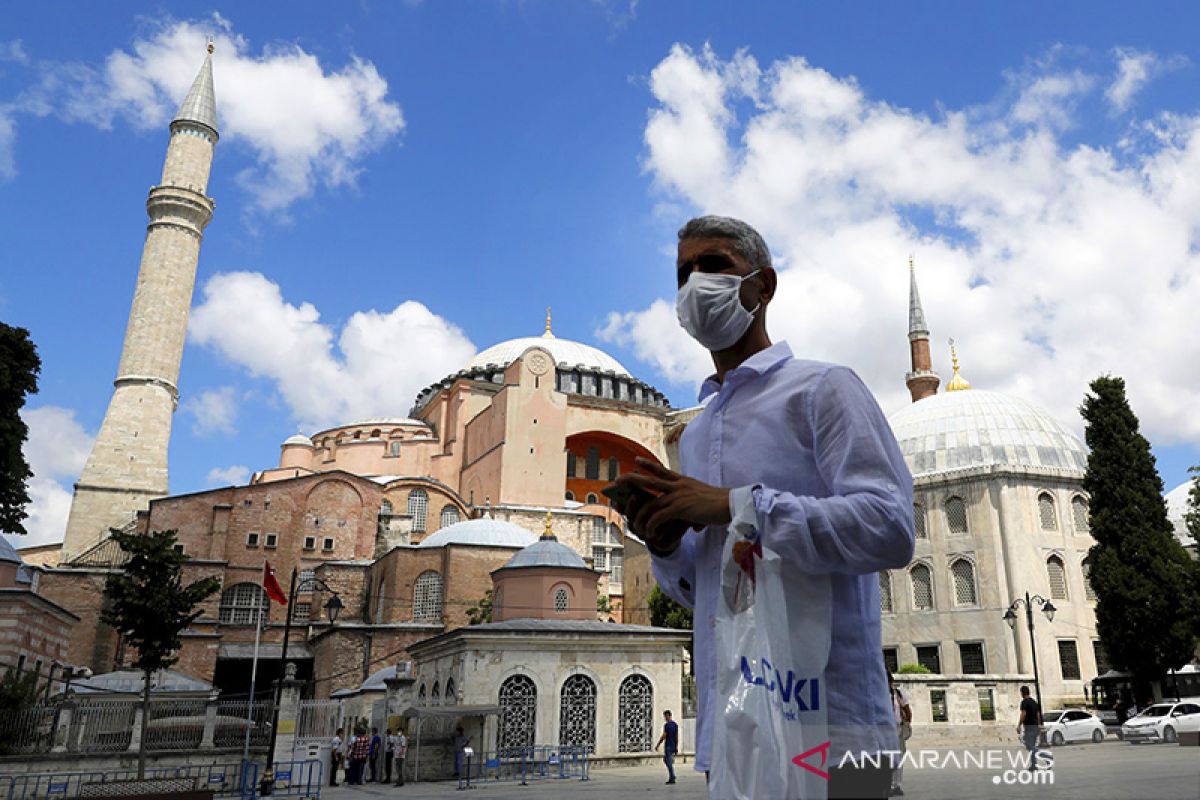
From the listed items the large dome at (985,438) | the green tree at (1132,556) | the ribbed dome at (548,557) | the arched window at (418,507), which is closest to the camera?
the green tree at (1132,556)

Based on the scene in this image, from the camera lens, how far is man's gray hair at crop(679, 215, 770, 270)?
2.05m

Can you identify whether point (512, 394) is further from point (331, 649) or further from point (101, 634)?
point (101, 634)

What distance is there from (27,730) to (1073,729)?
975 inches

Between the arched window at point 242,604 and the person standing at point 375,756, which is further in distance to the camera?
the arched window at point 242,604

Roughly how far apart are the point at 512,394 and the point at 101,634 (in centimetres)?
1912

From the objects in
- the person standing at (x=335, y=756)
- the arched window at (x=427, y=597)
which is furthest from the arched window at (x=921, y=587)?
the person standing at (x=335, y=756)

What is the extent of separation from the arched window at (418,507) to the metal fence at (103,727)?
20088 millimetres

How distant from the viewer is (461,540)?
1265 inches

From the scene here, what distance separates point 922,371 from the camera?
44250 millimetres

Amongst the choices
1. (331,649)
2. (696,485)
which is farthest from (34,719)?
(696,485)

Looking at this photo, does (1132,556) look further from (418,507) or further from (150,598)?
(418,507)

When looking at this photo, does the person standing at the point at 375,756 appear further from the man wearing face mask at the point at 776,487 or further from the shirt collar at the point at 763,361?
the shirt collar at the point at 763,361

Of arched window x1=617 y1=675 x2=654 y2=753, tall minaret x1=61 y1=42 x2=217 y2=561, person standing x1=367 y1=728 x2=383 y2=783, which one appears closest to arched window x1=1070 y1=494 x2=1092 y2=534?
arched window x1=617 y1=675 x2=654 y2=753

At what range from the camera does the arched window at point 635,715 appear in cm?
2014
